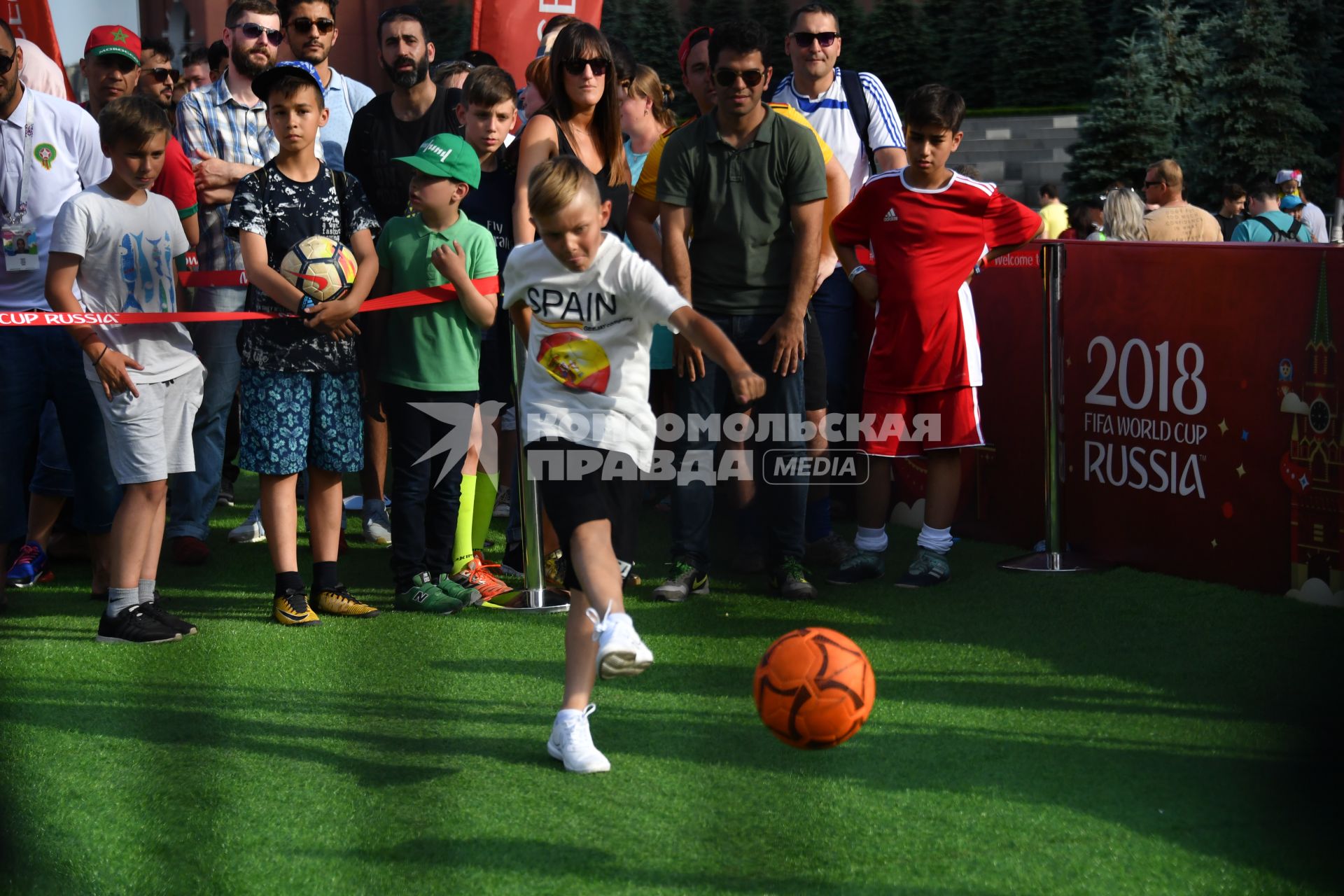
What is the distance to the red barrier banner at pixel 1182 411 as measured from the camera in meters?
5.41

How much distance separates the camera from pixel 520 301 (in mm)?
4258

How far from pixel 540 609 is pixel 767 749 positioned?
1.77m

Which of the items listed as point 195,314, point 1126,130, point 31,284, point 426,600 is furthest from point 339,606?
point 1126,130

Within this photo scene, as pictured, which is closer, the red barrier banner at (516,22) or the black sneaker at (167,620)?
the black sneaker at (167,620)

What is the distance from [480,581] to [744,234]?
1.76m

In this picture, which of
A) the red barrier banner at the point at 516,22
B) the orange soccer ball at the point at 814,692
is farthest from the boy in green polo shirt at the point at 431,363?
the red barrier banner at the point at 516,22

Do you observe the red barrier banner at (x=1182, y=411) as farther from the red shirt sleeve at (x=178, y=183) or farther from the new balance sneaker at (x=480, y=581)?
the red shirt sleeve at (x=178, y=183)

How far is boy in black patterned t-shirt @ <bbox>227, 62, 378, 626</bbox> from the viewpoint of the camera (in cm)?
525

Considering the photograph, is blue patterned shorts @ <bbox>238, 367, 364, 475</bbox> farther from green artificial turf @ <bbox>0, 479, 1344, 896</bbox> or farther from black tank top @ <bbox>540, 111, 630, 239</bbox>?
black tank top @ <bbox>540, 111, 630, 239</bbox>

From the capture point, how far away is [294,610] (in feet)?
17.6

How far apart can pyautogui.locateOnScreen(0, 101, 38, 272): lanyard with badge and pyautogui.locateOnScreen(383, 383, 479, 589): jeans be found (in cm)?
145

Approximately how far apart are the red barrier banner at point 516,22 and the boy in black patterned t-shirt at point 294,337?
106 inches

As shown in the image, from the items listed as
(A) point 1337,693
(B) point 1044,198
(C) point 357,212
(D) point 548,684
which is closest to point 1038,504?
(A) point 1337,693

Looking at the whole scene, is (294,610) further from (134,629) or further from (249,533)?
(249,533)
